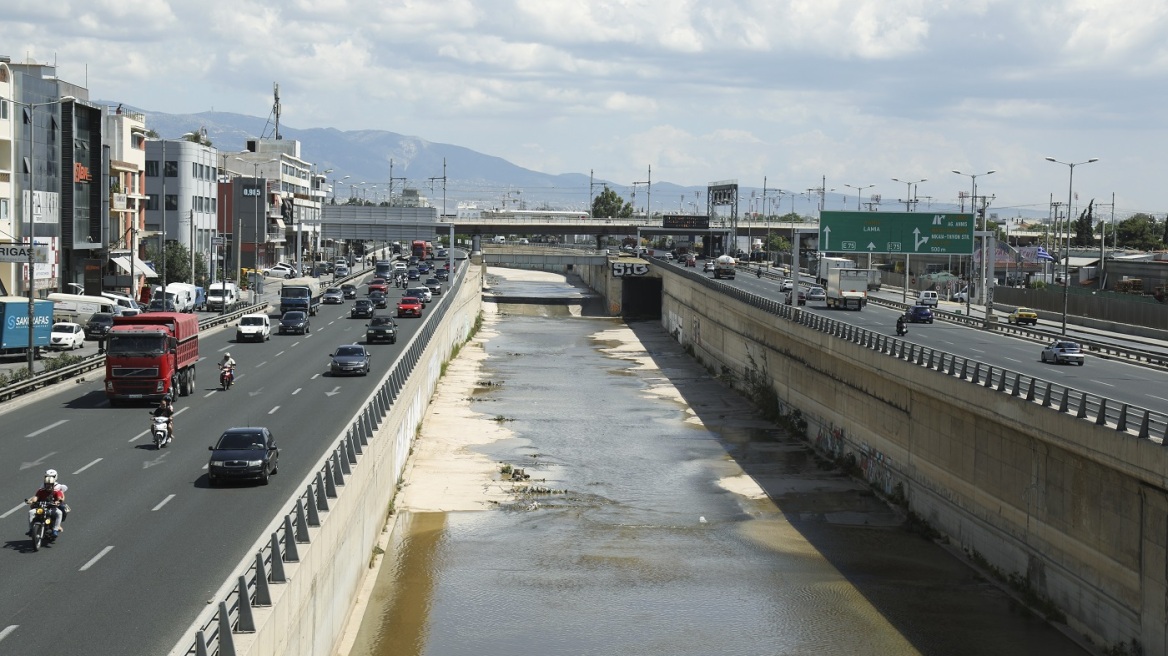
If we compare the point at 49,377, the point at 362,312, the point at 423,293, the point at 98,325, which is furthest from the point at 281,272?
the point at 49,377

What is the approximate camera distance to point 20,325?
209ft

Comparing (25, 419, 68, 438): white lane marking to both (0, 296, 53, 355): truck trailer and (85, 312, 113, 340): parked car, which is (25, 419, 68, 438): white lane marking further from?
(85, 312, 113, 340): parked car

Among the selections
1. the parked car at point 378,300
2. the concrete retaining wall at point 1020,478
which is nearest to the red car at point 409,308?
the parked car at point 378,300

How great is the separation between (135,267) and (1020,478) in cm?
8338

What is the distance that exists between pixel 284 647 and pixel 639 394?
62.2 m

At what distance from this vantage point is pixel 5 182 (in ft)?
275

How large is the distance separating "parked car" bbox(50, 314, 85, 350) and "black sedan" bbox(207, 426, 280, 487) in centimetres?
3655

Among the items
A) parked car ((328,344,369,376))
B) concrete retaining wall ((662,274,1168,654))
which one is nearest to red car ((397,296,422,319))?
parked car ((328,344,369,376))

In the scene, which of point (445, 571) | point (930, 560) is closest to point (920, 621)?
point (930, 560)

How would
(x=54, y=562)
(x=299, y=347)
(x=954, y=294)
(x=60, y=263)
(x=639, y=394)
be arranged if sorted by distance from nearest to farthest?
(x=54, y=562) → (x=299, y=347) → (x=639, y=394) → (x=60, y=263) → (x=954, y=294)

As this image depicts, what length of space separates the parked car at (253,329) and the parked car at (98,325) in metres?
7.43

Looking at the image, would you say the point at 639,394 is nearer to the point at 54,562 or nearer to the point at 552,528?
the point at 552,528

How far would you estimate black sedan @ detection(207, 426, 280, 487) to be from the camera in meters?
34.3

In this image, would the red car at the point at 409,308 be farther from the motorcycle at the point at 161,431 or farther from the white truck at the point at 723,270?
the motorcycle at the point at 161,431
